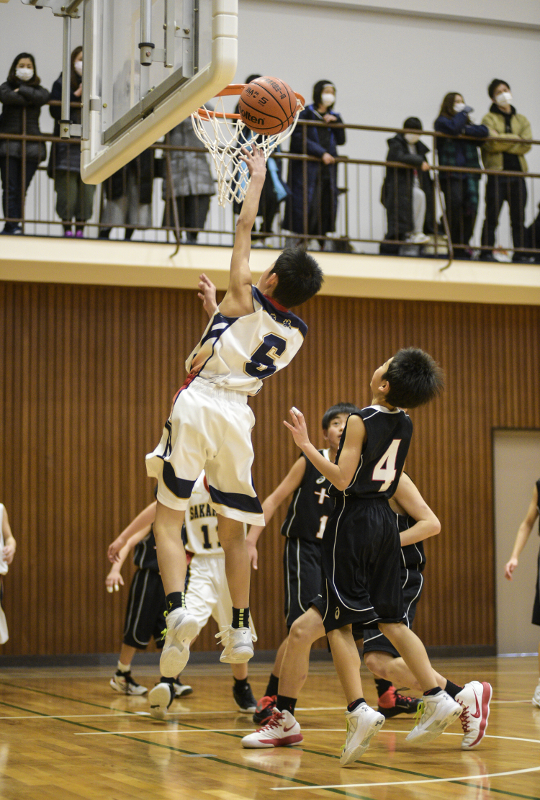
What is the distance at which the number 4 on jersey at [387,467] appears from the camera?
174 inches

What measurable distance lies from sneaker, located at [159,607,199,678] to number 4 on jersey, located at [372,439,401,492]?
1092mm

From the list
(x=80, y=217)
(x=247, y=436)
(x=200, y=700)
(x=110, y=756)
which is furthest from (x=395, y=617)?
A: (x=80, y=217)

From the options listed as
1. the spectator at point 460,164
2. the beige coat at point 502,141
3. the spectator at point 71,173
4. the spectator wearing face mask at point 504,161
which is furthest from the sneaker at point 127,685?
the beige coat at point 502,141

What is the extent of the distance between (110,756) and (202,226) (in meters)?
6.58

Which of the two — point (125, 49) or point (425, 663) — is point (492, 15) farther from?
point (425, 663)

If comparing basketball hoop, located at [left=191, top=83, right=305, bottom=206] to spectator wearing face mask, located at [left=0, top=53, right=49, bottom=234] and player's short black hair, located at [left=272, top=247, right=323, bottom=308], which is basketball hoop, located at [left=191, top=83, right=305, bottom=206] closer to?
player's short black hair, located at [left=272, top=247, right=323, bottom=308]

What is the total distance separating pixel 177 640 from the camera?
13.1 feet

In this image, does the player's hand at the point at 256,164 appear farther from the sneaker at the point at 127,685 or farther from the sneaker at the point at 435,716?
the sneaker at the point at 127,685

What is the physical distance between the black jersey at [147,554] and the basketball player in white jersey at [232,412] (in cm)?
265

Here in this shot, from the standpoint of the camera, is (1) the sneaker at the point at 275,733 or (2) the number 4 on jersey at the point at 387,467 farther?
(1) the sneaker at the point at 275,733

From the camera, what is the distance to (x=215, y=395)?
4.39 meters

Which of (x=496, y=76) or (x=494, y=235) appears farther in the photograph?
(x=496, y=76)

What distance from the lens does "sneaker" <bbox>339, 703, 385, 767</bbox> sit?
13.1 ft

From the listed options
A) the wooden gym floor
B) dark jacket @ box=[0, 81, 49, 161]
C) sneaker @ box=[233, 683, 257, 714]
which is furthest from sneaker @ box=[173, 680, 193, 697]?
dark jacket @ box=[0, 81, 49, 161]
